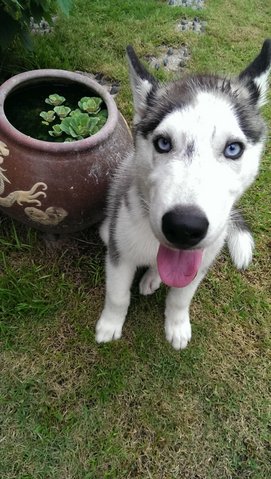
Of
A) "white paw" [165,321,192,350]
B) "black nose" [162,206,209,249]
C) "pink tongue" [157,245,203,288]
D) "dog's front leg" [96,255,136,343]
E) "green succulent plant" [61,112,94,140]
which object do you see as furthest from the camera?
"white paw" [165,321,192,350]

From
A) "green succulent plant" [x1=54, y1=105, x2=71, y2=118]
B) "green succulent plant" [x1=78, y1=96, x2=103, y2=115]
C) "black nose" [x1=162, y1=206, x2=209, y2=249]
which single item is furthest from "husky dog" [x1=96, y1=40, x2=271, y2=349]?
"green succulent plant" [x1=54, y1=105, x2=71, y2=118]

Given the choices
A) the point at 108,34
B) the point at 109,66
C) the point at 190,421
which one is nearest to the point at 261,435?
the point at 190,421

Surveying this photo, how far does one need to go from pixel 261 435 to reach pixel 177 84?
205cm

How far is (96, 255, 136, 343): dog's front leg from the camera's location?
111 inches

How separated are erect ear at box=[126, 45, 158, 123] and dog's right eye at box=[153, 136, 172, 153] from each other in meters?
0.39

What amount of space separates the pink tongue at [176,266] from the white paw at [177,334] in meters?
0.79

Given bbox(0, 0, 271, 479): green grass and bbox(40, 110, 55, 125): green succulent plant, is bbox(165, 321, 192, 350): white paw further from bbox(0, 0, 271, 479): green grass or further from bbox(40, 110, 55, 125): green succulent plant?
bbox(40, 110, 55, 125): green succulent plant

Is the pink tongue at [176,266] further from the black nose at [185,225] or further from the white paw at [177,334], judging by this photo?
the white paw at [177,334]

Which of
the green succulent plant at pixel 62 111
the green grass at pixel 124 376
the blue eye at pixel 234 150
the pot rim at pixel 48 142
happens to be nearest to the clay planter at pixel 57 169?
the pot rim at pixel 48 142

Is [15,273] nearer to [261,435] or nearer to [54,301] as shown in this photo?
[54,301]

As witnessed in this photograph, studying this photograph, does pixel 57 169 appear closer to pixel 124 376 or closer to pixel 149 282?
pixel 149 282

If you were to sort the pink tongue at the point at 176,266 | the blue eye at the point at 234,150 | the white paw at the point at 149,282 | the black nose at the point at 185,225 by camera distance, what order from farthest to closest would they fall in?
the white paw at the point at 149,282 < the pink tongue at the point at 176,266 < the blue eye at the point at 234,150 < the black nose at the point at 185,225

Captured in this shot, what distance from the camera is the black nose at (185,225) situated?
185 cm

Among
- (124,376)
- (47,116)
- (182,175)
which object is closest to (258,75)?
(182,175)
